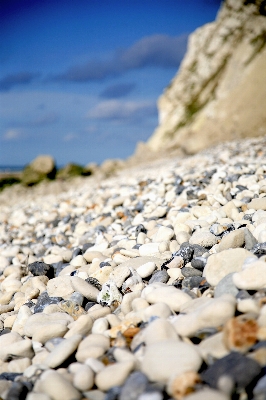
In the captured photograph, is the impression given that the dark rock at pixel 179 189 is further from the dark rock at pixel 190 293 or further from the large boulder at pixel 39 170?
the large boulder at pixel 39 170

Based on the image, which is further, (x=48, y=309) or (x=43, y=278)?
(x=43, y=278)

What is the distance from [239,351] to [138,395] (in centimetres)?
51

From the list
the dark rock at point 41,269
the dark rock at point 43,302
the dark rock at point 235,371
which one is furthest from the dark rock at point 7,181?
the dark rock at point 235,371

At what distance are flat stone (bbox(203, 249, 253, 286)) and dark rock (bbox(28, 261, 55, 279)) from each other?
176 cm

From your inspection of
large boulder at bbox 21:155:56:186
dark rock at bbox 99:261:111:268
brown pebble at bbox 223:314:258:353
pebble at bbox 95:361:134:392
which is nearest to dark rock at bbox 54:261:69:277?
dark rock at bbox 99:261:111:268

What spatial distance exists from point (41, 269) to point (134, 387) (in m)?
2.12

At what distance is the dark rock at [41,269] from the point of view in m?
3.40

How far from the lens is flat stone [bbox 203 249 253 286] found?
2.25 metres

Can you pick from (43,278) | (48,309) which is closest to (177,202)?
(43,278)

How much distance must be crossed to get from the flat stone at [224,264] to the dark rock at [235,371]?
29.3 inches

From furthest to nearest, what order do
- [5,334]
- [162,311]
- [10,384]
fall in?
[5,334] → [162,311] → [10,384]

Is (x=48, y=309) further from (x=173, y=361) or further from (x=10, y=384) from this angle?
(x=173, y=361)

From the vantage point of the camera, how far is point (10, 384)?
186cm

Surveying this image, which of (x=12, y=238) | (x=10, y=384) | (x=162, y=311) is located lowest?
(x=10, y=384)
